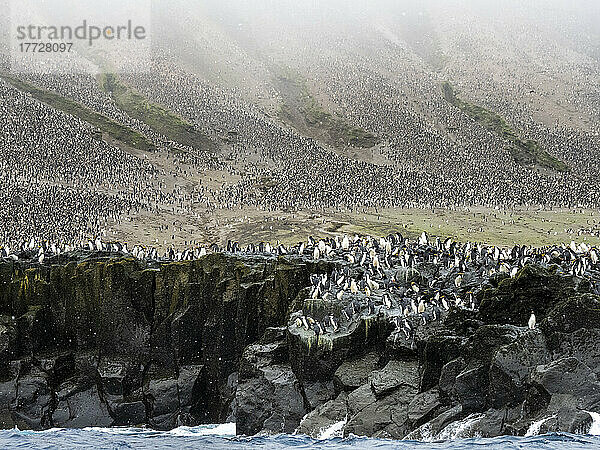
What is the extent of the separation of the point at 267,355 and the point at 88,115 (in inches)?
4873

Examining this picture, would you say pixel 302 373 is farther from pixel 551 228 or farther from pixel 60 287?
pixel 551 228

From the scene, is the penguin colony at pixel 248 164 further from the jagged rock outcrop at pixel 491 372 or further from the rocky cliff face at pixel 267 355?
the jagged rock outcrop at pixel 491 372

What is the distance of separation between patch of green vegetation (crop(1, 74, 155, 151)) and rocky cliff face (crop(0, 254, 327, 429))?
98.4m

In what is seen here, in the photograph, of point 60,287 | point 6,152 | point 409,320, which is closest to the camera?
point 409,320

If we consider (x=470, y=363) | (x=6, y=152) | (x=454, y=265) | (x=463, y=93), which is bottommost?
(x=470, y=363)

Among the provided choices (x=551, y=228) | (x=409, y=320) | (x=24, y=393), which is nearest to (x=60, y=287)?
(x=24, y=393)

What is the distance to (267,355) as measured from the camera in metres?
24.9

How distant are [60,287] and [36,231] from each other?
48088 millimetres

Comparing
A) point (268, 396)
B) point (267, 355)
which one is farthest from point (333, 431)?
point (267, 355)

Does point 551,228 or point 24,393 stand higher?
point 551,228

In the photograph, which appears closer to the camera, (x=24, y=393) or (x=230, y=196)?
(x=24, y=393)

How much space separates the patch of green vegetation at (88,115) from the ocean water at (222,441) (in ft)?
349

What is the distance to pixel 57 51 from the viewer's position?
167625 mm

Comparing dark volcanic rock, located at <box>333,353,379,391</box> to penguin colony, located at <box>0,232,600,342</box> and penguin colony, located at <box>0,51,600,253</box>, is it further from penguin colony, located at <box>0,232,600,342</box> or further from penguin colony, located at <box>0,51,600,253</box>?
penguin colony, located at <box>0,51,600,253</box>
